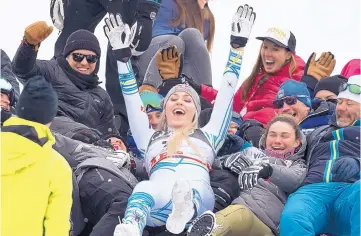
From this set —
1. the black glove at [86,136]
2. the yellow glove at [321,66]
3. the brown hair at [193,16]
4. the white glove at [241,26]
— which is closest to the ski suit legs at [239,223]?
Answer: the black glove at [86,136]

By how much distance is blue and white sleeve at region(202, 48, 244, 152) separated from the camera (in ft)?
20.1

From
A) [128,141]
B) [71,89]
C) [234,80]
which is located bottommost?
[128,141]

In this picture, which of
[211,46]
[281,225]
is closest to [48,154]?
[281,225]

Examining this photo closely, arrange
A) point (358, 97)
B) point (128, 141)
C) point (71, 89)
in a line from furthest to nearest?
point (128, 141) → point (71, 89) → point (358, 97)

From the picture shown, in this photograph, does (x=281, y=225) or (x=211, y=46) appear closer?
(x=281, y=225)

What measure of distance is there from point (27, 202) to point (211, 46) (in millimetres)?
5165

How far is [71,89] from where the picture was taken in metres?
6.79

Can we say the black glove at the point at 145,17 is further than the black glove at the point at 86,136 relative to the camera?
Yes

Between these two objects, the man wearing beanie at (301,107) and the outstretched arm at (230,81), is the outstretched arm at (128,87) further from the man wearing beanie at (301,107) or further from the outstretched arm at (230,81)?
the man wearing beanie at (301,107)

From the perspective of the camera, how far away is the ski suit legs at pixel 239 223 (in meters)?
5.23

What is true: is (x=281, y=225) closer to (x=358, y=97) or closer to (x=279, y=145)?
(x=279, y=145)

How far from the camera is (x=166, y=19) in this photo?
9016 millimetres

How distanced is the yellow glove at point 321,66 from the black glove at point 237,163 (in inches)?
96.6

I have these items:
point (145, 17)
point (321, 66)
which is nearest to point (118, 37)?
point (145, 17)
